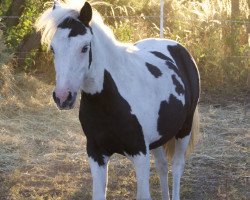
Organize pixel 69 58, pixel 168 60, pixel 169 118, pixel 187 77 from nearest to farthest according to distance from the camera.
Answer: pixel 69 58
pixel 169 118
pixel 168 60
pixel 187 77

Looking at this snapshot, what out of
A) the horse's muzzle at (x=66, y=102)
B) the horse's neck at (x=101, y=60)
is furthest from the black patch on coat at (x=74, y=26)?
the horse's muzzle at (x=66, y=102)

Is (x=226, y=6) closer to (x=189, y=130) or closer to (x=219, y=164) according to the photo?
(x=219, y=164)

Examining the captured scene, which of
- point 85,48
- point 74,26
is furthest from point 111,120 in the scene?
point 74,26

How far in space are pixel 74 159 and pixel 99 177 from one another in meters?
1.80

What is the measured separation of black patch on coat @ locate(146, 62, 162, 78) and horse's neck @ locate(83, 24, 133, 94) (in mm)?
316

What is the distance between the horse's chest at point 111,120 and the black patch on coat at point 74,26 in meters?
0.34

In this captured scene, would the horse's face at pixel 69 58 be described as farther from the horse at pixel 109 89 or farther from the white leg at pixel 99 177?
the white leg at pixel 99 177

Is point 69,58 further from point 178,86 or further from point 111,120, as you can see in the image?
point 178,86

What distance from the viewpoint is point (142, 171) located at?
124 inches

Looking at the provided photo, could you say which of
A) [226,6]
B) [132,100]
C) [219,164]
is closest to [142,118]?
[132,100]

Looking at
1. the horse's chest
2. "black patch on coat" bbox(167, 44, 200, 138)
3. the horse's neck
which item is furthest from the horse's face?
"black patch on coat" bbox(167, 44, 200, 138)

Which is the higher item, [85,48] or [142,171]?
[85,48]

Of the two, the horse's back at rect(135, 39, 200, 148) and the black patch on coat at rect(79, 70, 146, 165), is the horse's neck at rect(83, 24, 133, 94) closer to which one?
the black patch on coat at rect(79, 70, 146, 165)

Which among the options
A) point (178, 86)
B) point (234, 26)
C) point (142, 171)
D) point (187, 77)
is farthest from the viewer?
point (234, 26)
